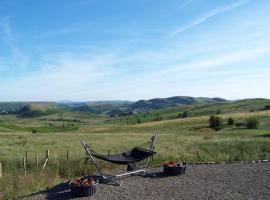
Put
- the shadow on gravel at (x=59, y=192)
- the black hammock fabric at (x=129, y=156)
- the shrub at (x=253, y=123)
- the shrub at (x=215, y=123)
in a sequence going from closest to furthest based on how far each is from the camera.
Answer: the shadow on gravel at (x=59, y=192) → the black hammock fabric at (x=129, y=156) → the shrub at (x=253, y=123) → the shrub at (x=215, y=123)

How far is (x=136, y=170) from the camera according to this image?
619 inches

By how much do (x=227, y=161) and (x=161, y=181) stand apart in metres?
5.48

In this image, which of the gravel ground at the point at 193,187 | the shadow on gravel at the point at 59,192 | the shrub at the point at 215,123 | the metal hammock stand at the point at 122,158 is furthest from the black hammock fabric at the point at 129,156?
the shrub at the point at 215,123

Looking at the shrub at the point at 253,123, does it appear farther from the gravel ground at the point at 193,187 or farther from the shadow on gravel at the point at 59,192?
the shadow on gravel at the point at 59,192

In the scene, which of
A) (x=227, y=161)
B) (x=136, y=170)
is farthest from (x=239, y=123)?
(x=136, y=170)

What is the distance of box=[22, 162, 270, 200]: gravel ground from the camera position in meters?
12.4

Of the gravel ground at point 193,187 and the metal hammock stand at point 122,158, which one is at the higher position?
the metal hammock stand at point 122,158

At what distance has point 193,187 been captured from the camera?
13414 millimetres

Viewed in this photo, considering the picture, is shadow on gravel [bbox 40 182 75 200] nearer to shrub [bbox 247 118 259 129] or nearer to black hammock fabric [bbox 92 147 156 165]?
black hammock fabric [bbox 92 147 156 165]

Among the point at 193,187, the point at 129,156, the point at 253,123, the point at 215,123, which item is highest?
the point at 129,156

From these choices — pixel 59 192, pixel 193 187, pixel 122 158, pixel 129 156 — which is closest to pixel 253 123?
pixel 129 156

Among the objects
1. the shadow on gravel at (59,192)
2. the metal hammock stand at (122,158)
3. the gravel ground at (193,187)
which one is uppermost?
the metal hammock stand at (122,158)

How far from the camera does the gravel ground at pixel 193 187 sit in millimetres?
12391

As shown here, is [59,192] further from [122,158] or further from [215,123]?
[215,123]
